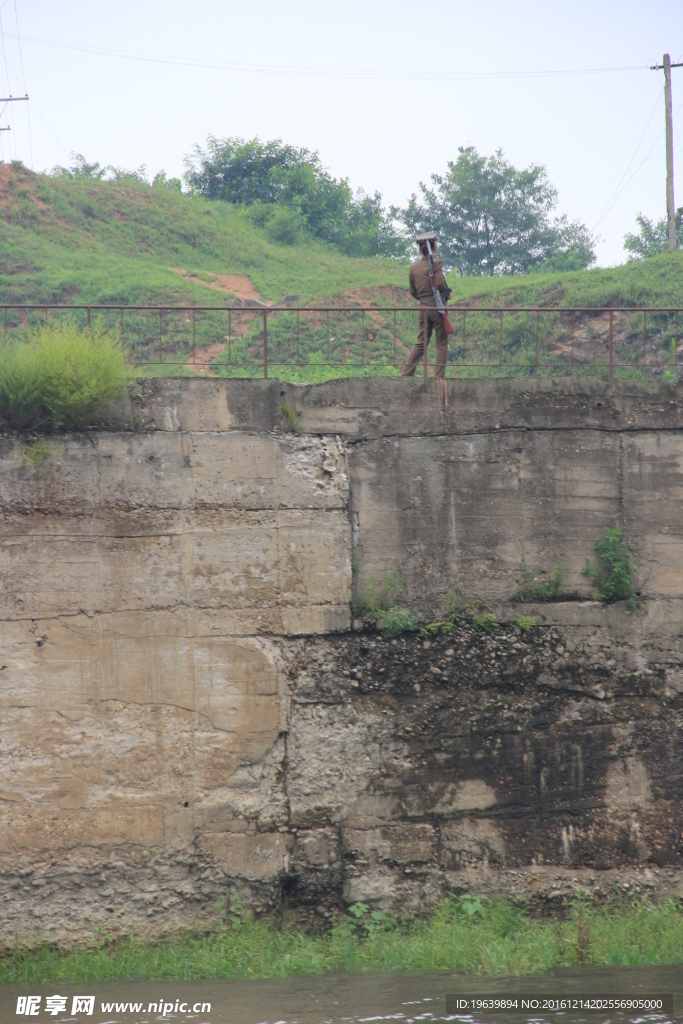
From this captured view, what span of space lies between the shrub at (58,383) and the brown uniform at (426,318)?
2346 mm

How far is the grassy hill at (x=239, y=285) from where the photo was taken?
40.9ft

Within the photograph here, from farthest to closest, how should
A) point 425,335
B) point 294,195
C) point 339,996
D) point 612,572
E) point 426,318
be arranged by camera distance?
point 294,195, point 426,318, point 425,335, point 612,572, point 339,996

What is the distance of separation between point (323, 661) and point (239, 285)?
1282 centimetres

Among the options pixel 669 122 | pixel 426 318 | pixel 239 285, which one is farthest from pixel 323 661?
pixel 669 122

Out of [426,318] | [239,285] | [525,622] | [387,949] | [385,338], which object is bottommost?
[387,949]

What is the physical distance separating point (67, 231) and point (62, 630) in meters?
16.2

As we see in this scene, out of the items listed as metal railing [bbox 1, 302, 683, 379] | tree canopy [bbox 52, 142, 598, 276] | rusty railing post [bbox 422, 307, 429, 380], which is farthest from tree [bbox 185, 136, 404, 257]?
rusty railing post [bbox 422, 307, 429, 380]

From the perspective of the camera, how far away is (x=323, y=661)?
6.48 meters

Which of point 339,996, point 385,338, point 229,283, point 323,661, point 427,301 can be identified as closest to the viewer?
point 339,996

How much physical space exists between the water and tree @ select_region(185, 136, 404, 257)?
20017 mm

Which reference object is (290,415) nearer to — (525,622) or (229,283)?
(525,622)

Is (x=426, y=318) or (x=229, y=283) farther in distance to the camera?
(x=229, y=283)

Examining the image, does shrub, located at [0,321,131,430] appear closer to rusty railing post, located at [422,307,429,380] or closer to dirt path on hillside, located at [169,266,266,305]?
rusty railing post, located at [422,307,429,380]

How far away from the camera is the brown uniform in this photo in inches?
288
